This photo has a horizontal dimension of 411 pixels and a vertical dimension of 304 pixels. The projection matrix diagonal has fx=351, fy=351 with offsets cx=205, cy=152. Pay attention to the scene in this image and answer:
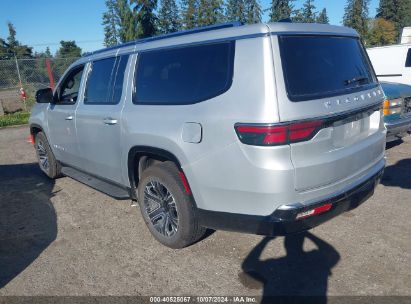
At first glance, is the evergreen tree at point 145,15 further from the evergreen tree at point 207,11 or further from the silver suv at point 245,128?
the silver suv at point 245,128

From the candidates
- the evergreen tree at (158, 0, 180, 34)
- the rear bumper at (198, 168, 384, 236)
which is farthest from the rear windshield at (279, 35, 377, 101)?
the evergreen tree at (158, 0, 180, 34)

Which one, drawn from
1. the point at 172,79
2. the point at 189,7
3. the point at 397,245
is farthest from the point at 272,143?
the point at 189,7

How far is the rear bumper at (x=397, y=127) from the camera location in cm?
572

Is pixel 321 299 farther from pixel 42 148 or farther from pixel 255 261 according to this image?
pixel 42 148

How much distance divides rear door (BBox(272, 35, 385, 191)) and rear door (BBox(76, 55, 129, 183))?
75.5 inches

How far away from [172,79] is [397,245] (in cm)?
265

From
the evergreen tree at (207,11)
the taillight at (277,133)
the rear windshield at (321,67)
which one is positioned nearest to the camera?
the taillight at (277,133)

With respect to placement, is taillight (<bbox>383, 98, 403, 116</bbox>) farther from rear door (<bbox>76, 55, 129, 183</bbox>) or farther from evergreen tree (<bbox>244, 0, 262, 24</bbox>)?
evergreen tree (<bbox>244, 0, 262, 24</bbox>)

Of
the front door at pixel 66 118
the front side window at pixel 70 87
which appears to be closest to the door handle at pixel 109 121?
the front door at pixel 66 118

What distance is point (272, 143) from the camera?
8.06 feet

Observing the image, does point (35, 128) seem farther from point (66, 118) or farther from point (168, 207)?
point (168, 207)

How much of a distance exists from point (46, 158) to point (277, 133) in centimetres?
477

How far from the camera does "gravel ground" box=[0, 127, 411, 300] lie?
9.53 ft

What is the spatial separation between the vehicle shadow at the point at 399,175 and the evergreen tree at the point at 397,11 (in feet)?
309
